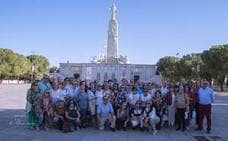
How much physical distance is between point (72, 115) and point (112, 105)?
1.56 meters

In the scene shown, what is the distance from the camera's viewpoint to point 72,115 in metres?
14.8

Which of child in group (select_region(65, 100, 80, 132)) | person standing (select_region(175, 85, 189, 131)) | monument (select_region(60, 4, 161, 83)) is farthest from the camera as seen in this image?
monument (select_region(60, 4, 161, 83))

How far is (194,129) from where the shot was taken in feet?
52.7

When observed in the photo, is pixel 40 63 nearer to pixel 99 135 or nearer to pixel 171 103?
pixel 171 103

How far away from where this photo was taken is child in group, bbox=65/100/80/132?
580 inches

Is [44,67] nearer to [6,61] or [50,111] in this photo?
A: [6,61]

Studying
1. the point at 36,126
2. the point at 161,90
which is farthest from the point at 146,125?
the point at 36,126

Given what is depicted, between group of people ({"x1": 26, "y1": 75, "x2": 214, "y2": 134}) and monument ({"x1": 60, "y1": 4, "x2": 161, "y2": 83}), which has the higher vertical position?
monument ({"x1": 60, "y1": 4, "x2": 161, "y2": 83})

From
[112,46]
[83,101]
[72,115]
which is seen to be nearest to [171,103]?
[83,101]

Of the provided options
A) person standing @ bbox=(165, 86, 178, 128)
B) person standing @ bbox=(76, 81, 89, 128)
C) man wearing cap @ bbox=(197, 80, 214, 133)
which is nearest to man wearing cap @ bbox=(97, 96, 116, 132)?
person standing @ bbox=(76, 81, 89, 128)

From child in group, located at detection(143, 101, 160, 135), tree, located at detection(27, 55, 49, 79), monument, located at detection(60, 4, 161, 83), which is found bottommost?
child in group, located at detection(143, 101, 160, 135)

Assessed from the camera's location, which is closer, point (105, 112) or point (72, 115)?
point (72, 115)

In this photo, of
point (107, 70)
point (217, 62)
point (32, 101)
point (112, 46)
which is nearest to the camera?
point (32, 101)

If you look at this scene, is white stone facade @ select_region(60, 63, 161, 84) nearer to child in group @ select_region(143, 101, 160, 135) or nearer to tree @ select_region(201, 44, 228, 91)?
tree @ select_region(201, 44, 228, 91)
